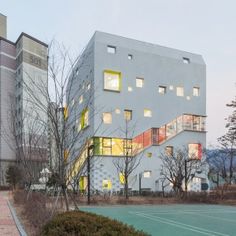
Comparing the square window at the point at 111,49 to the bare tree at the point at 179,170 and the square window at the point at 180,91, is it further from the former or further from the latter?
the bare tree at the point at 179,170

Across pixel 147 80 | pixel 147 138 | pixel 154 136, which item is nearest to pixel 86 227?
pixel 147 138

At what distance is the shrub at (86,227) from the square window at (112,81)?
1433 inches

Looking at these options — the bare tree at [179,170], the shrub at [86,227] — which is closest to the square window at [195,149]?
the bare tree at [179,170]

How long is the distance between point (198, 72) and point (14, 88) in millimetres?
37790

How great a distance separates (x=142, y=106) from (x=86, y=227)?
129 ft

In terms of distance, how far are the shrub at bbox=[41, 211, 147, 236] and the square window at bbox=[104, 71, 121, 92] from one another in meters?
36.4

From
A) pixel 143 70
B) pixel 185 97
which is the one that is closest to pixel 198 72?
pixel 185 97

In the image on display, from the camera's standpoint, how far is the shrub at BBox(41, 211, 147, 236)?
5879 mm

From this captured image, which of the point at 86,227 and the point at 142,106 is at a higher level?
the point at 142,106

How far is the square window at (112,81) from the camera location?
43.2 m

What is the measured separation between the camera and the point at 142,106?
4544 cm

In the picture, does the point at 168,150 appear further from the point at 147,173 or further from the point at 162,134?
the point at 147,173

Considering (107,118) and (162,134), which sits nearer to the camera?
(107,118)

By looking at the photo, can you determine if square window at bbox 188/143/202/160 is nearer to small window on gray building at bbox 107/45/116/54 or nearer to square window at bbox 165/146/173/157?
square window at bbox 165/146/173/157
